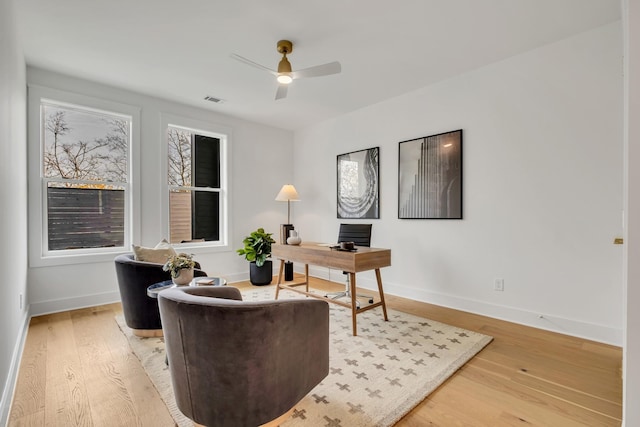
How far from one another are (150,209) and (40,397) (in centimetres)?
250

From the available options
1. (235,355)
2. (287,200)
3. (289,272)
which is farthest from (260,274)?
(235,355)

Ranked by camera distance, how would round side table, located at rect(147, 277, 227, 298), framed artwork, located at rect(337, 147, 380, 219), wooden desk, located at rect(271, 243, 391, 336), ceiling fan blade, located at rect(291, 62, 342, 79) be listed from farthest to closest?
framed artwork, located at rect(337, 147, 380, 219) < wooden desk, located at rect(271, 243, 391, 336) < ceiling fan blade, located at rect(291, 62, 342, 79) < round side table, located at rect(147, 277, 227, 298)

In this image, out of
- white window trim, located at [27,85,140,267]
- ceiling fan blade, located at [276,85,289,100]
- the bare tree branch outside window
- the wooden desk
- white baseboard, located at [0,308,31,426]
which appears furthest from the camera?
the bare tree branch outside window

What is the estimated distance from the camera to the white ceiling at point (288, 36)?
7.42ft

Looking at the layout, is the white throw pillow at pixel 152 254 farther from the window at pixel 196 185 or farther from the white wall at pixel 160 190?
the window at pixel 196 185

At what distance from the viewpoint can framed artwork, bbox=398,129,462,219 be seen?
11.0 ft

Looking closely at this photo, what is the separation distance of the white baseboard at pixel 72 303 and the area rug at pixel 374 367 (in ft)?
2.27

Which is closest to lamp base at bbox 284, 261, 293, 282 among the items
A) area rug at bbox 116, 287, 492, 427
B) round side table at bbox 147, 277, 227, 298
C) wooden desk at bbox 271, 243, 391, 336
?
wooden desk at bbox 271, 243, 391, 336

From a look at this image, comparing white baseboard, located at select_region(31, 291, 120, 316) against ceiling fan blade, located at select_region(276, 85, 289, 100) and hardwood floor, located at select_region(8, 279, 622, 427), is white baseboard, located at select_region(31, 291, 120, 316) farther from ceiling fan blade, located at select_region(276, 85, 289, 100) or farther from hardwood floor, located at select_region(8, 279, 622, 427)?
ceiling fan blade, located at select_region(276, 85, 289, 100)

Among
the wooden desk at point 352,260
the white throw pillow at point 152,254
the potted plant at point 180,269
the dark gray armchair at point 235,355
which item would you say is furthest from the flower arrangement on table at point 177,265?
the wooden desk at point 352,260

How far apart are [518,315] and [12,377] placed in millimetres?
3932

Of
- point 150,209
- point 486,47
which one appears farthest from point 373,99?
point 150,209

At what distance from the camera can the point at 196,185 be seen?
452cm

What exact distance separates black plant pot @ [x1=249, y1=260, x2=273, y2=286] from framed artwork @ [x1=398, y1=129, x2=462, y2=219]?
82.5 inches
